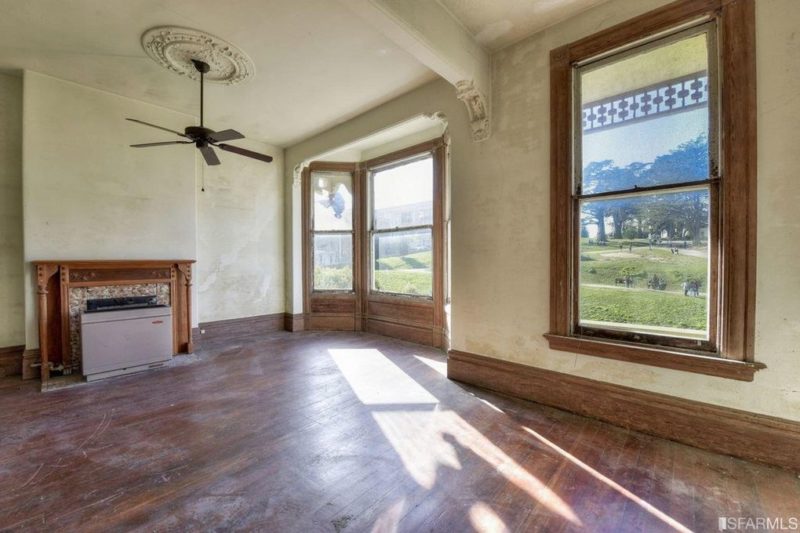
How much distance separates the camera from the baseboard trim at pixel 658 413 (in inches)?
75.8

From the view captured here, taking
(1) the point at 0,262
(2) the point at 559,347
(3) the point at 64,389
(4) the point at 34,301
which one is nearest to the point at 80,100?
(1) the point at 0,262

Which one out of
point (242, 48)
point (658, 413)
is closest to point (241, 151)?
point (242, 48)

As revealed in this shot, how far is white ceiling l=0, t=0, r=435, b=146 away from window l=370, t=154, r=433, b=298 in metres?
1.18

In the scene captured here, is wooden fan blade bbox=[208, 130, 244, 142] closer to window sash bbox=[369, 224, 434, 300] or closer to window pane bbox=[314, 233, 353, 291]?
window sash bbox=[369, 224, 434, 300]

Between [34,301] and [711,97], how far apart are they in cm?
608

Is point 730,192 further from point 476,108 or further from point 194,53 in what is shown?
point 194,53

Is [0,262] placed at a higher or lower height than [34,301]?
higher

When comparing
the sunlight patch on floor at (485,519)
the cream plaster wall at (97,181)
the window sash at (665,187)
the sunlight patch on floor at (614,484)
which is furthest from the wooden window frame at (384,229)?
the sunlight patch on floor at (485,519)

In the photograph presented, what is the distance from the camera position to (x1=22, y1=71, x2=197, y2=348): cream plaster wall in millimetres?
3393

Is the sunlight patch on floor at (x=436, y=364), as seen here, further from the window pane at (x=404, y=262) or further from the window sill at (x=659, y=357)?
the window sill at (x=659, y=357)

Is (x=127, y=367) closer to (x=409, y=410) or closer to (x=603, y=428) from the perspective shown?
(x=409, y=410)

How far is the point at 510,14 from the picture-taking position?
2584 millimetres

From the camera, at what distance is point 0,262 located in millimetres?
3465

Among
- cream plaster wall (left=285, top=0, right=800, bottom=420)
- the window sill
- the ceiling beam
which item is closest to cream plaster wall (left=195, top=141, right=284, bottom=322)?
cream plaster wall (left=285, top=0, right=800, bottom=420)
